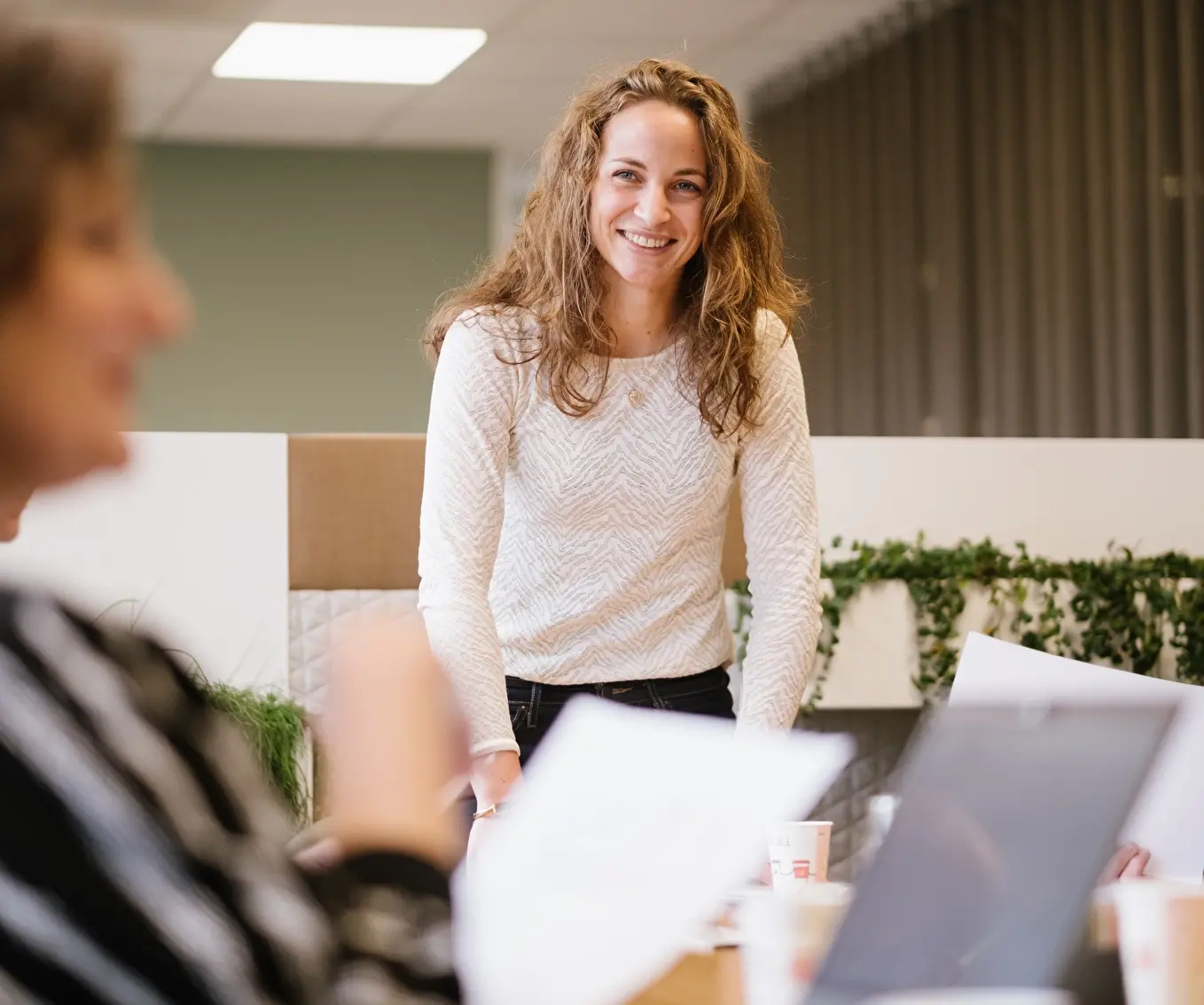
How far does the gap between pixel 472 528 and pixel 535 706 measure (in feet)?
0.69

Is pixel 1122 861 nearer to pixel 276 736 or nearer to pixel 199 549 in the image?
pixel 276 736

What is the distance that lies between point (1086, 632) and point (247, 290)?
4620mm

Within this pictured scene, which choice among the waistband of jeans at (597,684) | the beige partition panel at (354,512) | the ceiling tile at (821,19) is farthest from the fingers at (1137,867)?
the ceiling tile at (821,19)

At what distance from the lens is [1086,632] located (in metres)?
3.13

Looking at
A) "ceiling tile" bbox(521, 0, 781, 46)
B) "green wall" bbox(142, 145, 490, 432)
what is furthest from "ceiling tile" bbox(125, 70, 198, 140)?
"ceiling tile" bbox(521, 0, 781, 46)

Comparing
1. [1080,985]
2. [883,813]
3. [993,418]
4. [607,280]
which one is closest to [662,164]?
[607,280]

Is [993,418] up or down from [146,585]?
up

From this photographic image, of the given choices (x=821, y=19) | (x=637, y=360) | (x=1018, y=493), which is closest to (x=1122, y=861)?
(x=637, y=360)

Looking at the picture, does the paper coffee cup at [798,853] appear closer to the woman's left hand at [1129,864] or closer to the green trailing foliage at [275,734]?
the woman's left hand at [1129,864]

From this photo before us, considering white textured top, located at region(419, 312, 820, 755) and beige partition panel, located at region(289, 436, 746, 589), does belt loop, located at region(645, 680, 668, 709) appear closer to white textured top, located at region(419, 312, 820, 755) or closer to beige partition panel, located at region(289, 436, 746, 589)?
white textured top, located at region(419, 312, 820, 755)

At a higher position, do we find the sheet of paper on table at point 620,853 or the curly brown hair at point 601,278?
the curly brown hair at point 601,278

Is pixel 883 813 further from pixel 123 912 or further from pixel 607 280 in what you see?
pixel 607 280

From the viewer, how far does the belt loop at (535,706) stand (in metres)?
1.77

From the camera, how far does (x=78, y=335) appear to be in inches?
22.3
